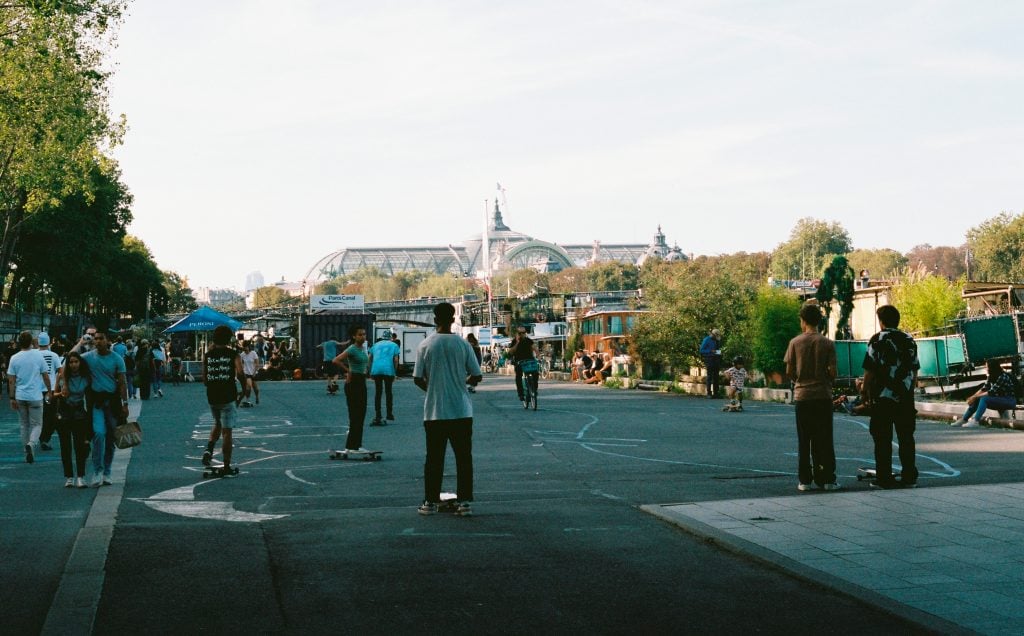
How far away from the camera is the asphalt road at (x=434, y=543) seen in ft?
19.9

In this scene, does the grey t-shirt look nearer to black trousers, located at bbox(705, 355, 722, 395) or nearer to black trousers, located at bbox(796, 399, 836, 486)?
black trousers, located at bbox(796, 399, 836, 486)

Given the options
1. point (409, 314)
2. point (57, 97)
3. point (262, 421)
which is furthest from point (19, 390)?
point (409, 314)

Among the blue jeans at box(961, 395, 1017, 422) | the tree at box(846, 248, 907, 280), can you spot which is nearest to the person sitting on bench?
the blue jeans at box(961, 395, 1017, 422)

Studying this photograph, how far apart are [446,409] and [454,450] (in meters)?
0.34

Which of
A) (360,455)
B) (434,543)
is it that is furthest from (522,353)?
(434,543)

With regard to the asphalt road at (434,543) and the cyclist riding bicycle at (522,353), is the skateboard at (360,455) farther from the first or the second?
the cyclist riding bicycle at (522,353)

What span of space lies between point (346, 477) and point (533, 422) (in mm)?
9115

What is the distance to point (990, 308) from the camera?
41312mm

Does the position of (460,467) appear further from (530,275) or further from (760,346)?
(530,275)

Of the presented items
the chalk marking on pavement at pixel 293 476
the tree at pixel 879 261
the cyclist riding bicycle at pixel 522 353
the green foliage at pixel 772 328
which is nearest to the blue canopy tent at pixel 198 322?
the cyclist riding bicycle at pixel 522 353

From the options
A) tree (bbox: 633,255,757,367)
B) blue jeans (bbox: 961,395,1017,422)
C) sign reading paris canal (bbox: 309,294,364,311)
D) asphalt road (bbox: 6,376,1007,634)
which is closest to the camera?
asphalt road (bbox: 6,376,1007,634)

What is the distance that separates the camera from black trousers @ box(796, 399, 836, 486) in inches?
422

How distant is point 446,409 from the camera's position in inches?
379

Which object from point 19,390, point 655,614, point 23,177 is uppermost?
point 23,177
